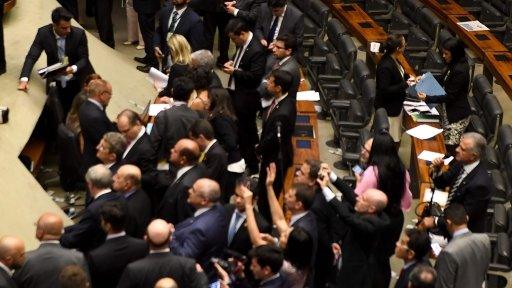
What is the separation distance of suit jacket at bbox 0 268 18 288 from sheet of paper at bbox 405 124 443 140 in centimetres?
411

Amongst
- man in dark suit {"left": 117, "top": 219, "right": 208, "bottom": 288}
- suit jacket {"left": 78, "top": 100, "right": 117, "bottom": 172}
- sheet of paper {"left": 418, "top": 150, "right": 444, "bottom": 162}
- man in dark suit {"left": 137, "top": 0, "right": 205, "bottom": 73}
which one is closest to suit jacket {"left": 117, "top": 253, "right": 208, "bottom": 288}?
man in dark suit {"left": 117, "top": 219, "right": 208, "bottom": 288}

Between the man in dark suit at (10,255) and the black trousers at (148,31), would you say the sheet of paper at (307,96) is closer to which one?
the black trousers at (148,31)

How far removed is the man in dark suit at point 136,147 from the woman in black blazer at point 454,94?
312 centimetres

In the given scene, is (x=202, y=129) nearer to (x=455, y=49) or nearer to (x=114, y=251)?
(x=114, y=251)

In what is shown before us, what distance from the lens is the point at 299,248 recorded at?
18.5 feet

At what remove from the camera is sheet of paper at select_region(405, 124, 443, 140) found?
8.43 m

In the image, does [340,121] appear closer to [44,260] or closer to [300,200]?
[300,200]

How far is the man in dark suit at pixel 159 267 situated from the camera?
211 inches

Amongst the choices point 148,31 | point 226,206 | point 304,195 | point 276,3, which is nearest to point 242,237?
point 226,206

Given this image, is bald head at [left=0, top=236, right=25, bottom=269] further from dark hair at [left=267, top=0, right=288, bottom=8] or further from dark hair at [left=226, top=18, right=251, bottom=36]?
dark hair at [left=267, top=0, right=288, bottom=8]

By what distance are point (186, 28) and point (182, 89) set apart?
209 cm

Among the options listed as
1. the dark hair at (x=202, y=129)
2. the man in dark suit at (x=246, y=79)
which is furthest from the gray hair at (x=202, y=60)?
the dark hair at (x=202, y=129)

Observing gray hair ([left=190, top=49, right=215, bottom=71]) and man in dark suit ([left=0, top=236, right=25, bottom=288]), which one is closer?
man in dark suit ([left=0, top=236, right=25, bottom=288])

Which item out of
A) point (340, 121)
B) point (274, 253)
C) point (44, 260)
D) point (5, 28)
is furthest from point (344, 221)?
point (5, 28)
